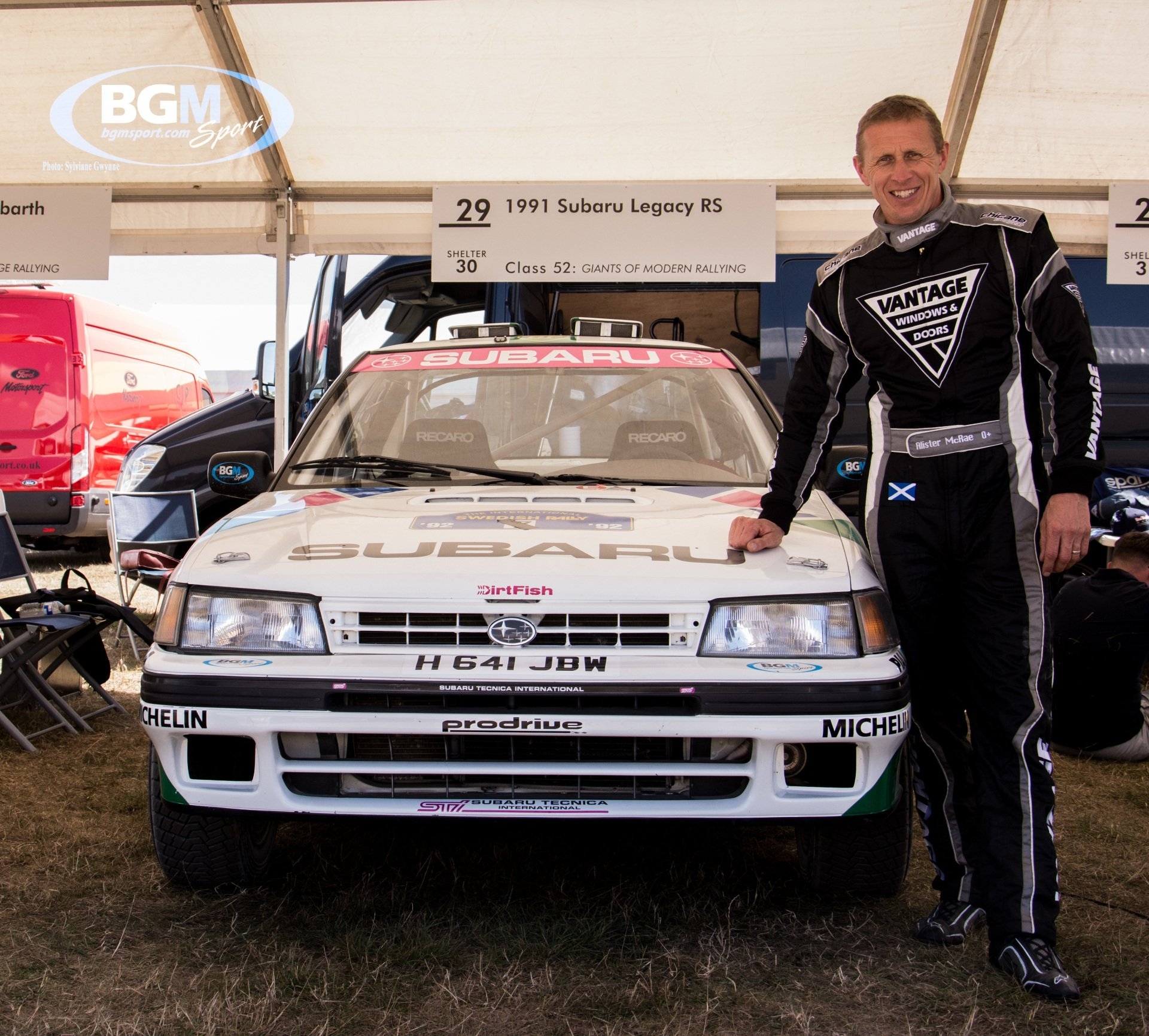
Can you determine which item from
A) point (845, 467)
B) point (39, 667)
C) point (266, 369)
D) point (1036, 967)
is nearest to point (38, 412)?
point (266, 369)

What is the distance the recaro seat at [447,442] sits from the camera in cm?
363

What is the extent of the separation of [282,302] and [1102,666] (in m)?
4.56

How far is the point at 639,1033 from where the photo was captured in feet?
7.50

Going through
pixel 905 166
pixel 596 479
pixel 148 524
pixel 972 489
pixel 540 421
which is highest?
pixel 905 166

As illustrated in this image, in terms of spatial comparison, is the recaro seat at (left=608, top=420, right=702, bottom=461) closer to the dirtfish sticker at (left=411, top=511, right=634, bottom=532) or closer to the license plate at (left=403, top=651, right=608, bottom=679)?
the dirtfish sticker at (left=411, top=511, right=634, bottom=532)

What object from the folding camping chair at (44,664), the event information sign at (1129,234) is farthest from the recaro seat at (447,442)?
the event information sign at (1129,234)

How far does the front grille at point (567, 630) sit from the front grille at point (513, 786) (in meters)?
0.30

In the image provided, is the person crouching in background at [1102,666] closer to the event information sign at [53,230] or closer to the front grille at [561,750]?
the front grille at [561,750]

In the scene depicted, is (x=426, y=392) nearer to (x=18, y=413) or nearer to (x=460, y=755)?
(x=460, y=755)

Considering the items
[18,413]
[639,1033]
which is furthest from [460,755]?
[18,413]

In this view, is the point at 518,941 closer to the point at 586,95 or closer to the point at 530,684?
the point at 530,684

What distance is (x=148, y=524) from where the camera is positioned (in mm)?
7895

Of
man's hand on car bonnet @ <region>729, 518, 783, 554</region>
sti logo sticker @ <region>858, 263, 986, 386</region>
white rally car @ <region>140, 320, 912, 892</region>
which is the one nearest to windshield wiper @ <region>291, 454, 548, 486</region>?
white rally car @ <region>140, 320, 912, 892</region>

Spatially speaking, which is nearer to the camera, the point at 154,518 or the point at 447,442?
the point at 447,442
